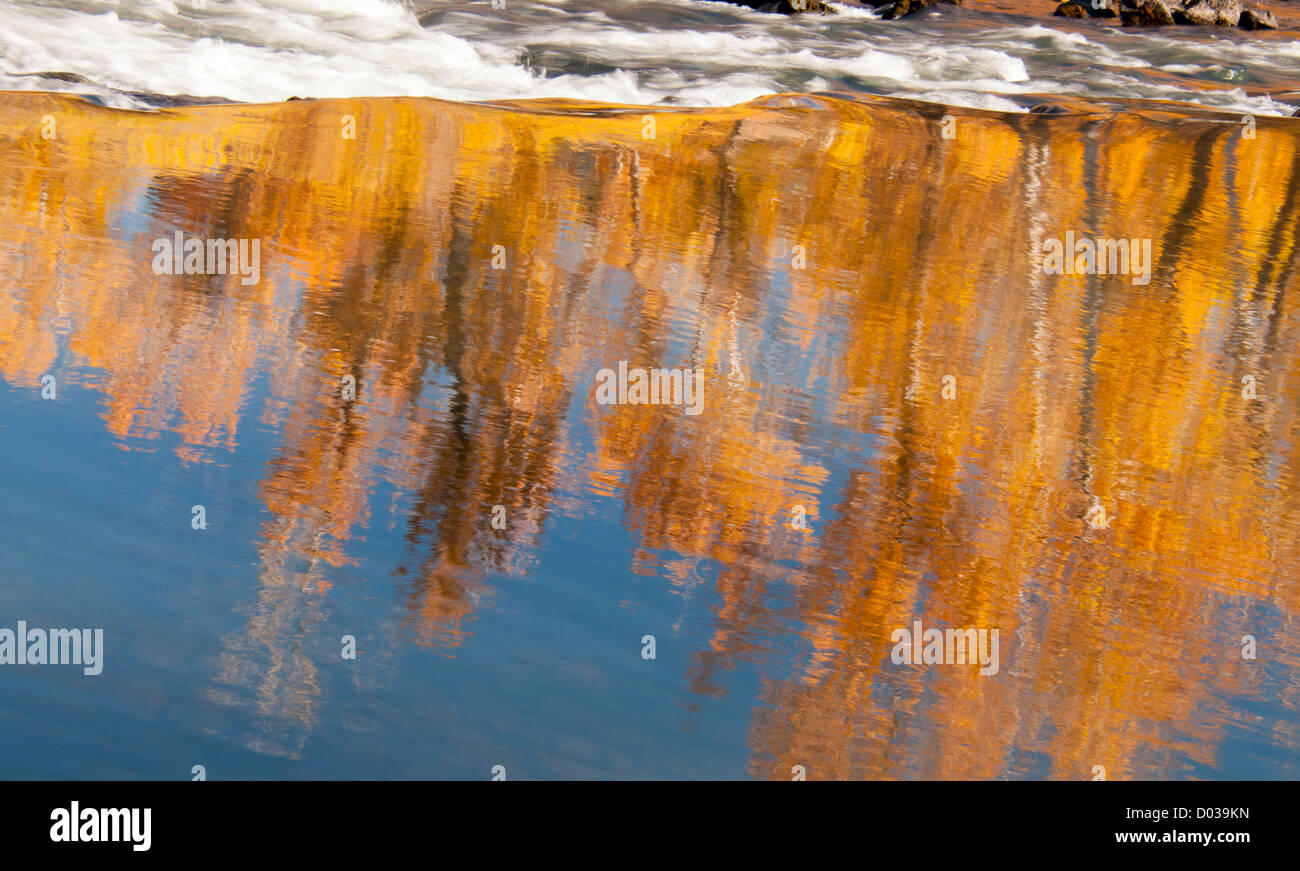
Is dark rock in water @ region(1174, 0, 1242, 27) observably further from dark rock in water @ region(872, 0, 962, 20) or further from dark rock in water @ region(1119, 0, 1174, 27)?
dark rock in water @ region(872, 0, 962, 20)

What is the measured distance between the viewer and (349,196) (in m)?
9.16

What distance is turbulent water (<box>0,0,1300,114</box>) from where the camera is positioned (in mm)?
15305

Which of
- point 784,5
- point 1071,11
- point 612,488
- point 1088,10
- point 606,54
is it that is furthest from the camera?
point 1088,10

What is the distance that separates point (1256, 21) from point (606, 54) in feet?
44.3

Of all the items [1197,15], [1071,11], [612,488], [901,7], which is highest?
[1197,15]

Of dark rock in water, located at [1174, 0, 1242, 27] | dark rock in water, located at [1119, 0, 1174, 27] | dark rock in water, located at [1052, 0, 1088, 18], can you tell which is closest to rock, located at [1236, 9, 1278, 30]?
dark rock in water, located at [1174, 0, 1242, 27]

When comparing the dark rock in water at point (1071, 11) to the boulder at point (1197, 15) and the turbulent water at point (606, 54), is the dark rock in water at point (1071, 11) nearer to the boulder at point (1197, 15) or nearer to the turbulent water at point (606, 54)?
the turbulent water at point (606, 54)

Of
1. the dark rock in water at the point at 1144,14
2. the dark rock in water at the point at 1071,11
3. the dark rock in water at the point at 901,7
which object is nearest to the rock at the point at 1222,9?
the dark rock in water at the point at 1144,14

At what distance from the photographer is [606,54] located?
1889 cm

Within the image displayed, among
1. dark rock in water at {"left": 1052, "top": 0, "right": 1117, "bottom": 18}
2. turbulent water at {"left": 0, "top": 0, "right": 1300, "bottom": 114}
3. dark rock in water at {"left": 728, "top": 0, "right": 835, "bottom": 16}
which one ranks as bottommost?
turbulent water at {"left": 0, "top": 0, "right": 1300, "bottom": 114}

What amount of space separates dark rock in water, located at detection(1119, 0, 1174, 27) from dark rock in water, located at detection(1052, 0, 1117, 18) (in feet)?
0.79

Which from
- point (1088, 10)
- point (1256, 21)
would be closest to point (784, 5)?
point (1088, 10)

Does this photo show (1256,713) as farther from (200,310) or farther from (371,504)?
(200,310)

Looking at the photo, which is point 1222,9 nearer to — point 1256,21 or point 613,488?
point 1256,21
